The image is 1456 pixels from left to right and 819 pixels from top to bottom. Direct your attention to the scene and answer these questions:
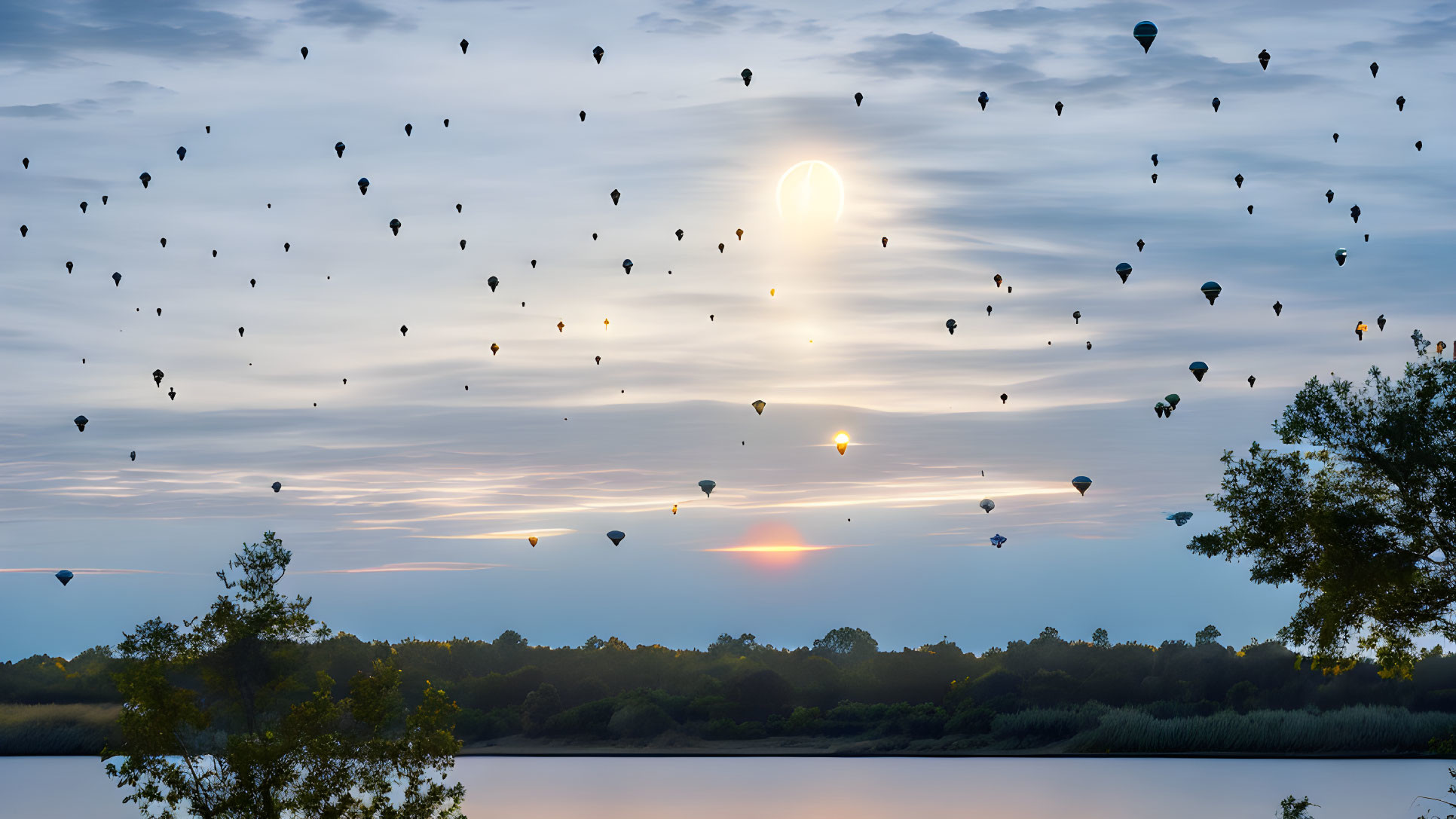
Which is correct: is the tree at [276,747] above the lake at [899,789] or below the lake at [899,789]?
above

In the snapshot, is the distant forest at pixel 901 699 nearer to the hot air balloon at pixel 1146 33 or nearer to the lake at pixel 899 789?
the lake at pixel 899 789

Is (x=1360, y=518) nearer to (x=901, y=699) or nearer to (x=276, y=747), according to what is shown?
(x=276, y=747)

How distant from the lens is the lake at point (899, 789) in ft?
331

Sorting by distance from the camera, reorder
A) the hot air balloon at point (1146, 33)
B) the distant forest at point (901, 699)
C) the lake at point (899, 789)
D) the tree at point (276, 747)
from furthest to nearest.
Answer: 1. the distant forest at point (901, 699)
2. the lake at point (899, 789)
3. the hot air balloon at point (1146, 33)
4. the tree at point (276, 747)

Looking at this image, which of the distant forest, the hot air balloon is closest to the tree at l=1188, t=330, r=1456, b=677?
the hot air balloon

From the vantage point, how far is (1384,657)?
42.5 meters

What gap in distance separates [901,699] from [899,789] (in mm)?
32143

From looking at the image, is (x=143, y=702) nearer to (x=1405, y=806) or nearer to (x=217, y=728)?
(x=1405, y=806)

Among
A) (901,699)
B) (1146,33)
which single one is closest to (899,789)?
(901,699)

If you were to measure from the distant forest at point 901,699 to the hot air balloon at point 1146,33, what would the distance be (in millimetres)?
83317

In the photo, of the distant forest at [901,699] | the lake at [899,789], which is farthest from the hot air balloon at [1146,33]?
the distant forest at [901,699]

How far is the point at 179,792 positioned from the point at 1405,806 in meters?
90.8

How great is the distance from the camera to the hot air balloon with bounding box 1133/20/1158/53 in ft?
199

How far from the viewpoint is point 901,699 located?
153m
